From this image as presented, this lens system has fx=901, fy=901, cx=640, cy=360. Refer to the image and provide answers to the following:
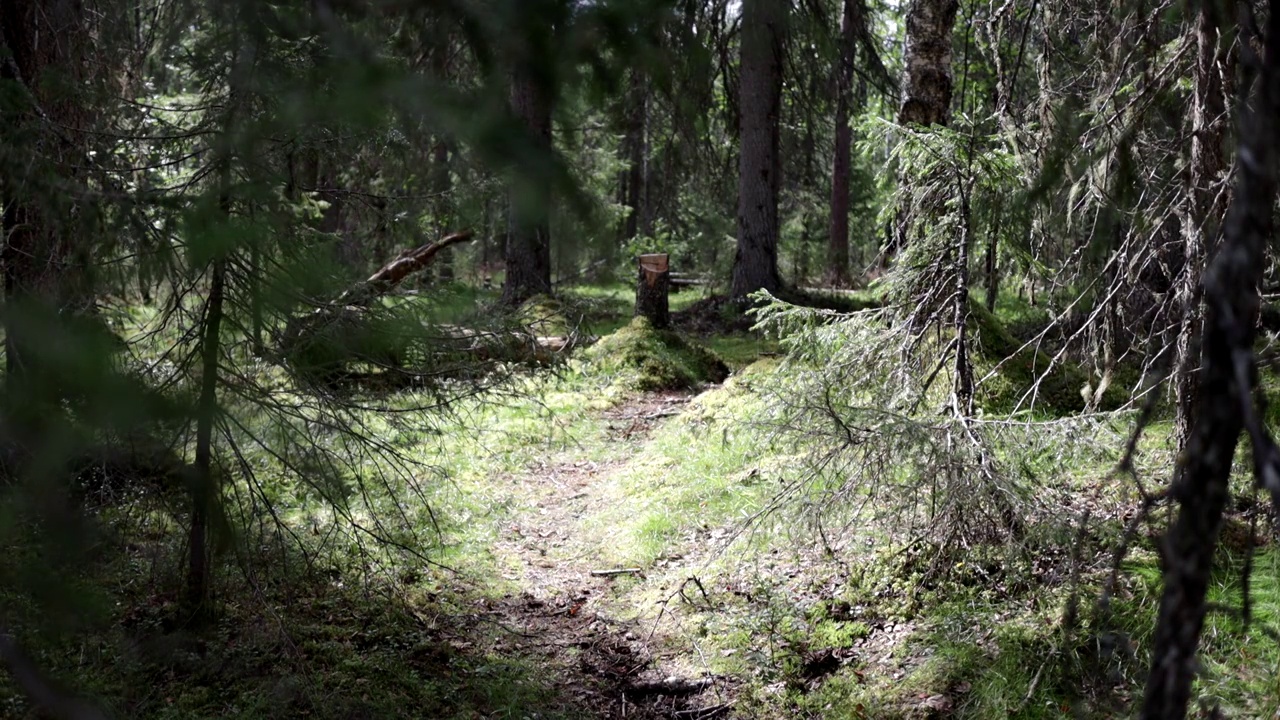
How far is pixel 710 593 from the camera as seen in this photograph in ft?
17.9

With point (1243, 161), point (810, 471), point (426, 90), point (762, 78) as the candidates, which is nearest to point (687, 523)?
point (810, 471)

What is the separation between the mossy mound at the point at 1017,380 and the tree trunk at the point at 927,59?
68.3 inches

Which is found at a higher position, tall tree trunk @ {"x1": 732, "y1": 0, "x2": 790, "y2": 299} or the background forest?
tall tree trunk @ {"x1": 732, "y1": 0, "x2": 790, "y2": 299}

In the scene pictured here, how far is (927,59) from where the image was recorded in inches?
295

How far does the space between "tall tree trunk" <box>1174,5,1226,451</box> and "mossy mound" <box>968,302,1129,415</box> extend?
2.04 m

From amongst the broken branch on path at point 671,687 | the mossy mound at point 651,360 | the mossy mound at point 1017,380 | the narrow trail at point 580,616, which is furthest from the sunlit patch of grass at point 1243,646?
the mossy mound at point 651,360

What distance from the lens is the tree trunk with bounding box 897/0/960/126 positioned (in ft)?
24.5

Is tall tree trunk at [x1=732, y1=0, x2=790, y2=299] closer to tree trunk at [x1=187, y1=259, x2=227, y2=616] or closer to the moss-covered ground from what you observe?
the moss-covered ground


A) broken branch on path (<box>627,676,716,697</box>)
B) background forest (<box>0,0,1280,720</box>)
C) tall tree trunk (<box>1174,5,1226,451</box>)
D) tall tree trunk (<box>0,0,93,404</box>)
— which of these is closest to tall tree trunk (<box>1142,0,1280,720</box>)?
background forest (<box>0,0,1280,720</box>)

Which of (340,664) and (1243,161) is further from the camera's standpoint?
(340,664)

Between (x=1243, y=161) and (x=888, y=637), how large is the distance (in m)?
3.68

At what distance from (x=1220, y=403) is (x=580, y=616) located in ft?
14.9

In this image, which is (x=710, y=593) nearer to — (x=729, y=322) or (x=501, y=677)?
(x=501, y=677)

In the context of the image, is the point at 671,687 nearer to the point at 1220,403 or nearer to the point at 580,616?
the point at 580,616
